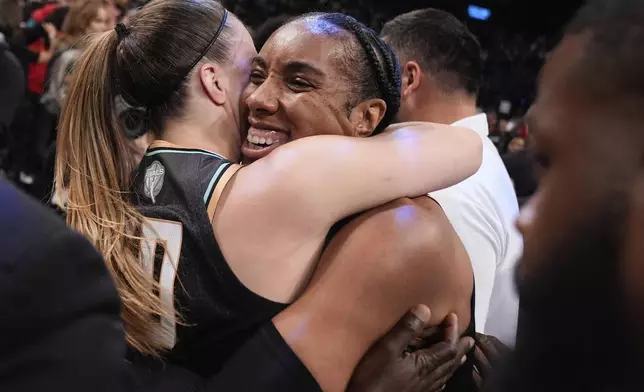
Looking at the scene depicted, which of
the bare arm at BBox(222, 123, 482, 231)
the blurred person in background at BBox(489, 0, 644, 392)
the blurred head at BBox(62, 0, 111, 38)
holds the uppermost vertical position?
the blurred person in background at BBox(489, 0, 644, 392)

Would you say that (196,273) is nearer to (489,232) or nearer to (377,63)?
(377,63)

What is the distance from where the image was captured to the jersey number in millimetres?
1169

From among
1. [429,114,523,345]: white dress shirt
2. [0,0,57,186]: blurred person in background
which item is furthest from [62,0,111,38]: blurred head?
[429,114,523,345]: white dress shirt

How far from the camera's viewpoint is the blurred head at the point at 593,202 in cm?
44

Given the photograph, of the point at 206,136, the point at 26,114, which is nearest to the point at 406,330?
the point at 206,136

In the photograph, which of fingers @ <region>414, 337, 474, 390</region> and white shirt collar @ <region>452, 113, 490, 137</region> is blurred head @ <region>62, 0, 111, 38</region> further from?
fingers @ <region>414, 337, 474, 390</region>

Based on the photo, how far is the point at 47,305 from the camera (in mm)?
644

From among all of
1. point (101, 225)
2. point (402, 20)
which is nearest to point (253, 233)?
point (101, 225)

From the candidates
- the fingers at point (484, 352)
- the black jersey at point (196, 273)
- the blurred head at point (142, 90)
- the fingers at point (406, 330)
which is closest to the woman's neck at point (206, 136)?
the blurred head at point (142, 90)

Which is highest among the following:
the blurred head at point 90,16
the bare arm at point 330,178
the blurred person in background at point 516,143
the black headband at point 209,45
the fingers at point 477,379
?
the black headband at point 209,45

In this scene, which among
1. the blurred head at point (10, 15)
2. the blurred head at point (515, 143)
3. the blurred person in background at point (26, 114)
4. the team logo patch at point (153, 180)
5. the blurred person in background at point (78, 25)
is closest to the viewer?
the team logo patch at point (153, 180)

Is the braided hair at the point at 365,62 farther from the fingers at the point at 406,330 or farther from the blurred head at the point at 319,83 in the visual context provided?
the fingers at the point at 406,330

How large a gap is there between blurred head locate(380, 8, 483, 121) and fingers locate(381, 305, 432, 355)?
119 centimetres

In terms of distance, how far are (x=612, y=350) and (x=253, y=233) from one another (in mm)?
747
